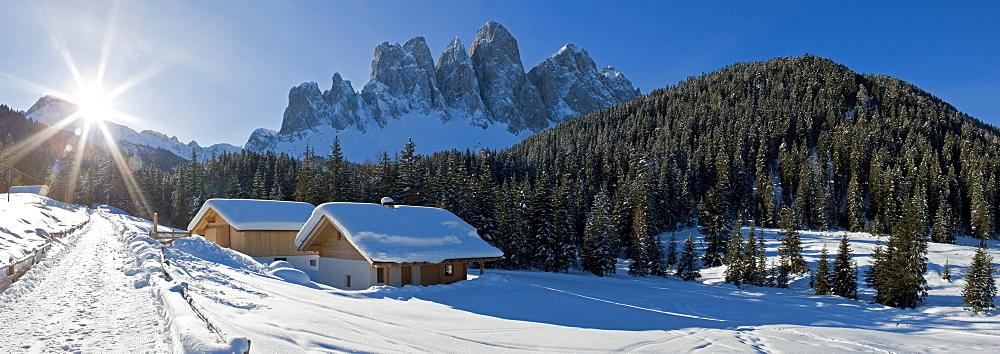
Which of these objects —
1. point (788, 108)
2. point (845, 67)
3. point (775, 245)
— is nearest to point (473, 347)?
point (775, 245)

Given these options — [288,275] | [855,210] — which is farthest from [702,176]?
[288,275]

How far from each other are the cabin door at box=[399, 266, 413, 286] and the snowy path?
9581 mm

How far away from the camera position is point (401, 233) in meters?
21.6

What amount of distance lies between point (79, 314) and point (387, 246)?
11248mm

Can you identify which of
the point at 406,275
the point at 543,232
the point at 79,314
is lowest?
the point at 406,275

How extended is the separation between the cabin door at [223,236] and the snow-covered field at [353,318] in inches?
362

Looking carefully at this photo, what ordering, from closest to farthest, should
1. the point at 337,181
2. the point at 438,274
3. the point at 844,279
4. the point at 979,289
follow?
the point at 438,274 → the point at 979,289 → the point at 844,279 → the point at 337,181

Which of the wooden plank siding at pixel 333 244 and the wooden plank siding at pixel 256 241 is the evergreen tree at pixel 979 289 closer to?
the wooden plank siding at pixel 333 244

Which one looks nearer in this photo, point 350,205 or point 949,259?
point 350,205

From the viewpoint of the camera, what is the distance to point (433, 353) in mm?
8234

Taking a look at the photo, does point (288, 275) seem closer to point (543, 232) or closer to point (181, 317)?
point (181, 317)

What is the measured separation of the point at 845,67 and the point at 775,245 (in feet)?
276

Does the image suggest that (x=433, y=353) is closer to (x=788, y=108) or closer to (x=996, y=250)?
(x=996, y=250)

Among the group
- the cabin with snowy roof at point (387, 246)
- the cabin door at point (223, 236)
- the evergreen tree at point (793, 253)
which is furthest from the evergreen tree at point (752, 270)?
the cabin door at point (223, 236)
